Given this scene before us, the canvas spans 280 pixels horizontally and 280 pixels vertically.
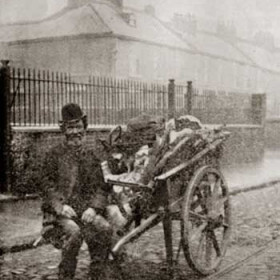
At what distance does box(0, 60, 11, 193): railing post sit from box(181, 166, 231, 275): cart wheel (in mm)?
6006

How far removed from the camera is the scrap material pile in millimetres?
5414

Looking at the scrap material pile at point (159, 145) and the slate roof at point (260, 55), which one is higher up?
the slate roof at point (260, 55)

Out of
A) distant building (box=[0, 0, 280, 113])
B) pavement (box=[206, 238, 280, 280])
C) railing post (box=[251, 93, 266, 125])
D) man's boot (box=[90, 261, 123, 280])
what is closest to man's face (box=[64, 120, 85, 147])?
man's boot (box=[90, 261, 123, 280])

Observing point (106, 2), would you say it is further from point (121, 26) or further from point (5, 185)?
point (5, 185)

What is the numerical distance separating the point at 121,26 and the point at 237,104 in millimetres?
15919

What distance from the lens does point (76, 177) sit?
16.5ft

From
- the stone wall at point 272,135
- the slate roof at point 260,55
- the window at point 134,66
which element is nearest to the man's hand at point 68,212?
the stone wall at point 272,135

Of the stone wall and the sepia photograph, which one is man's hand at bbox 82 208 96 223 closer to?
the sepia photograph

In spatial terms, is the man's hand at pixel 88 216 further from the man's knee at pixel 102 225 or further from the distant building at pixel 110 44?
the distant building at pixel 110 44

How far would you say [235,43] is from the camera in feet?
210

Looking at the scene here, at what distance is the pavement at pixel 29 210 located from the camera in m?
7.18

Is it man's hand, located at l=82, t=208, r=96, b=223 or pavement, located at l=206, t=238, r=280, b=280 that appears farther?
pavement, located at l=206, t=238, r=280, b=280

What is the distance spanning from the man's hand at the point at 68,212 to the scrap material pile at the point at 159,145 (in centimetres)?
68

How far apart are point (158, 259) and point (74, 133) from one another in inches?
82.2
